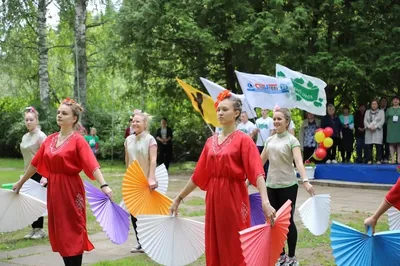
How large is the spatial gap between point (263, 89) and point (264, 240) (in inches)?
330

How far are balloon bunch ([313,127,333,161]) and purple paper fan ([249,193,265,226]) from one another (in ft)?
30.4

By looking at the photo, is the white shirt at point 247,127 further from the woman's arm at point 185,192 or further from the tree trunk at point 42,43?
the tree trunk at point 42,43

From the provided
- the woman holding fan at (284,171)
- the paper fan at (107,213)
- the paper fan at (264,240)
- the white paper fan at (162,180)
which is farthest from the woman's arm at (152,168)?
the paper fan at (264,240)

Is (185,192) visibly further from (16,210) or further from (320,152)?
(320,152)

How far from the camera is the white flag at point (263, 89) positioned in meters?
12.6

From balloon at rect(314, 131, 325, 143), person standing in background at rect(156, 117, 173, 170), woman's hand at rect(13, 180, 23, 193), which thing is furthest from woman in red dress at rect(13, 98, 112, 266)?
person standing in background at rect(156, 117, 173, 170)

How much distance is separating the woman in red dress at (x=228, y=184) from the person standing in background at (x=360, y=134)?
1165 cm

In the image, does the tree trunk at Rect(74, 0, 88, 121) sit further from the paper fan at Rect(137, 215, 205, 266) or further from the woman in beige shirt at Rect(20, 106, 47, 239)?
the paper fan at Rect(137, 215, 205, 266)

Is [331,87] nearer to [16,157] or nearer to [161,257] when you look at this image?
[161,257]

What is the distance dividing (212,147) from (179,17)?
42.1 ft

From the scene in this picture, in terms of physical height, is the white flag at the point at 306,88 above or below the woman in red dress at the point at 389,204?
above

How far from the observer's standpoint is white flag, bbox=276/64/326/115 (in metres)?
13.2

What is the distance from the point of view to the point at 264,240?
4.54 meters

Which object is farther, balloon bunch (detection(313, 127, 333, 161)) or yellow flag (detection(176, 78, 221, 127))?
balloon bunch (detection(313, 127, 333, 161))
